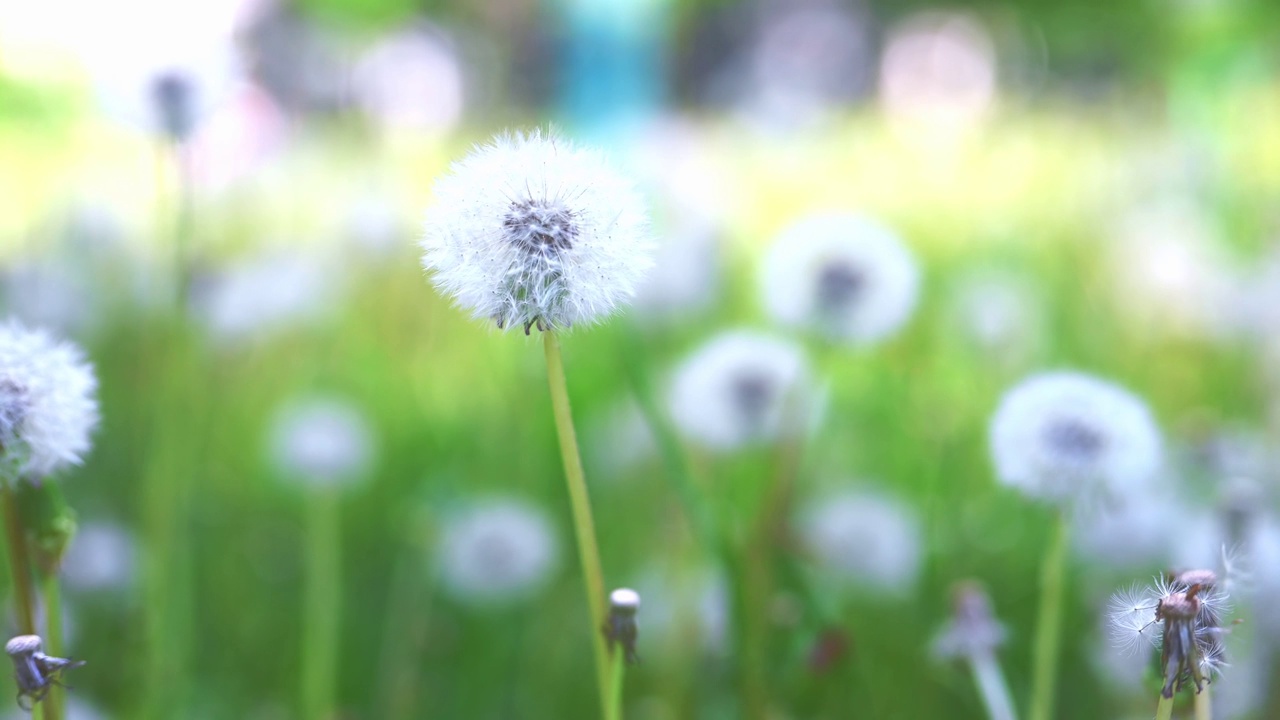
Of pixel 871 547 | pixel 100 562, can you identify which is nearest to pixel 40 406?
pixel 100 562

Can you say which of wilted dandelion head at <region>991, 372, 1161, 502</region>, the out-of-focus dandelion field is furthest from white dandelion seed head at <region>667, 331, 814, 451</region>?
wilted dandelion head at <region>991, 372, 1161, 502</region>

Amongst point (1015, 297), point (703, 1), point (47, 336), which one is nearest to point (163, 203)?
point (47, 336)

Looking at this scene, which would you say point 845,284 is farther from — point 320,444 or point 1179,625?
point 1179,625

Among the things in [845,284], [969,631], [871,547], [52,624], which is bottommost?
[52,624]

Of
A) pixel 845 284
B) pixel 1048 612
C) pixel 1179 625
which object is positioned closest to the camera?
pixel 1179 625

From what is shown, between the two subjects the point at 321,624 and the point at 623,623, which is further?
the point at 321,624

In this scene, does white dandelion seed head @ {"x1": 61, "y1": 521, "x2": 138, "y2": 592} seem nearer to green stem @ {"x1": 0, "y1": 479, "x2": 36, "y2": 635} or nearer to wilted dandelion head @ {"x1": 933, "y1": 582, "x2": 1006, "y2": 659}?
green stem @ {"x1": 0, "y1": 479, "x2": 36, "y2": 635}
